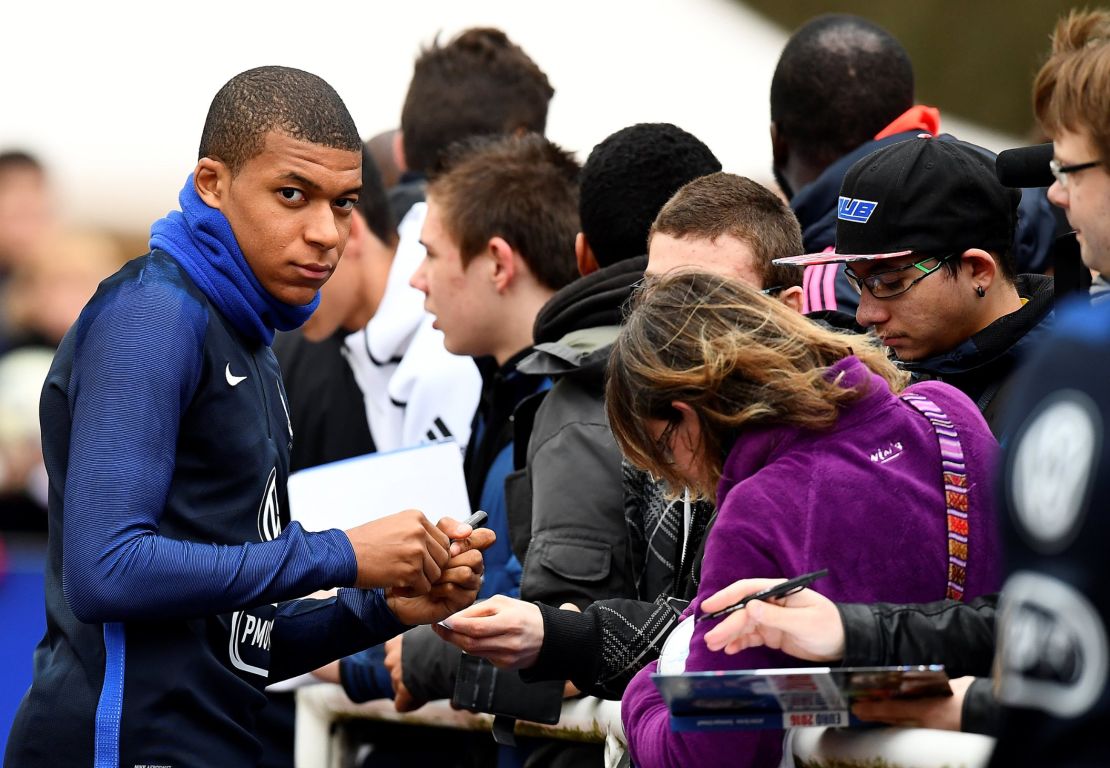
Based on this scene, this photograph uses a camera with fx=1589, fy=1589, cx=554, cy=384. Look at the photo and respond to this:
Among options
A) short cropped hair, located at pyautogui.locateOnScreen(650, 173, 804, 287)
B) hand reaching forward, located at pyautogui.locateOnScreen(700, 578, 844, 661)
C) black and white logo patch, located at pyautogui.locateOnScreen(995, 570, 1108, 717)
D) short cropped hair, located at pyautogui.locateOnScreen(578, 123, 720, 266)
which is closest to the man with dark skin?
hand reaching forward, located at pyautogui.locateOnScreen(700, 578, 844, 661)

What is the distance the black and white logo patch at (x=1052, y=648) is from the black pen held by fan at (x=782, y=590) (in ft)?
1.89

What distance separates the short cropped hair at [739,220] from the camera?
3.24 metres

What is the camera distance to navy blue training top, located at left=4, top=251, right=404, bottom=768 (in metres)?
2.41

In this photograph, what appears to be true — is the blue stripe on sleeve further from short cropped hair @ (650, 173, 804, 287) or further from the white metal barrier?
short cropped hair @ (650, 173, 804, 287)

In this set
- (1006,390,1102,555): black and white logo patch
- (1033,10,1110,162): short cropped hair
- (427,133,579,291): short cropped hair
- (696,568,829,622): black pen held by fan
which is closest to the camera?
(1006,390,1102,555): black and white logo patch

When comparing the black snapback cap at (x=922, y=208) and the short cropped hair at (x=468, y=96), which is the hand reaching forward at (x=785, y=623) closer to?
the black snapback cap at (x=922, y=208)

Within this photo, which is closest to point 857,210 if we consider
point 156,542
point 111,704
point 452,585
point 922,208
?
point 922,208

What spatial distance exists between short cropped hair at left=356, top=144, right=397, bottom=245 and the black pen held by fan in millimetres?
3228

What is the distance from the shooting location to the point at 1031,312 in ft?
9.42

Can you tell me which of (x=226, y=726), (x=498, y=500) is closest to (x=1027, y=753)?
(x=226, y=726)

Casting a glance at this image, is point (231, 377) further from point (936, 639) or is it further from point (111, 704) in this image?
point (936, 639)

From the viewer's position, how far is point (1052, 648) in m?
1.44

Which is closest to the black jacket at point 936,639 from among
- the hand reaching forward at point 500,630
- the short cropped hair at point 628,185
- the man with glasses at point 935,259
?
the man with glasses at point 935,259

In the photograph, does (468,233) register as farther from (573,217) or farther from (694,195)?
(694,195)
